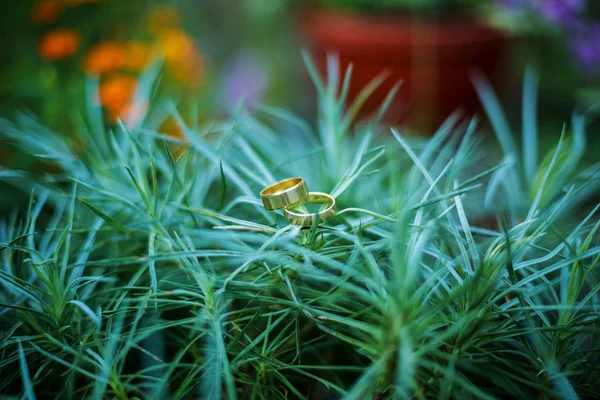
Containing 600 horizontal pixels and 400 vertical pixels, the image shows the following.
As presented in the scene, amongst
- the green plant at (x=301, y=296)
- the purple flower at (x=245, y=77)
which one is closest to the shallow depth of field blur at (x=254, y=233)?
the green plant at (x=301, y=296)

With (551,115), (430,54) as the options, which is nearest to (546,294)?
(430,54)

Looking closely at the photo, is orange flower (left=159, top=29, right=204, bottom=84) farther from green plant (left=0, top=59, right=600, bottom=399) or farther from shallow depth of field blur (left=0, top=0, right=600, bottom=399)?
green plant (left=0, top=59, right=600, bottom=399)

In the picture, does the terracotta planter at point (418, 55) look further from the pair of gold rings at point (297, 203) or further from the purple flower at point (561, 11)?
the pair of gold rings at point (297, 203)

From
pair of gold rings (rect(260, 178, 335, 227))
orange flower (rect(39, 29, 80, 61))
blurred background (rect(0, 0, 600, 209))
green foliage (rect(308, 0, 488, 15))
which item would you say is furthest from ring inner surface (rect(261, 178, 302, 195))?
green foliage (rect(308, 0, 488, 15))

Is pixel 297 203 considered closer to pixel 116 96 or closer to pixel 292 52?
pixel 116 96

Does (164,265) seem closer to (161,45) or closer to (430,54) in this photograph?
Result: (161,45)

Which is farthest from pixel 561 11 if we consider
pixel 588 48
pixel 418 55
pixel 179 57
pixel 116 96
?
pixel 116 96

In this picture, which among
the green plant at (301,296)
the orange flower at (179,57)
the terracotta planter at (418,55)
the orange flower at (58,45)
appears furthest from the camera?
the terracotta planter at (418,55)
